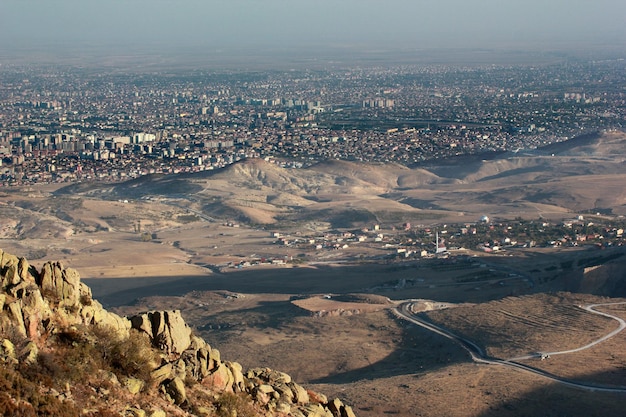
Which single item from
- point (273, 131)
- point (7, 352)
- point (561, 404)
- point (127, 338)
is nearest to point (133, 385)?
point (127, 338)

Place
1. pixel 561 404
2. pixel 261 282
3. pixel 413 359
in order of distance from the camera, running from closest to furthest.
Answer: pixel 561 404 < pixel 413 359 < pixel 261 282

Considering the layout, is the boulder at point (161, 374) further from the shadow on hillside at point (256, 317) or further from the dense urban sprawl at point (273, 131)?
the dense urban sprawl at point (273, 131)

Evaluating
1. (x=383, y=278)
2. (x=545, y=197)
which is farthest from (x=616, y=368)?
(x=545, y=197)

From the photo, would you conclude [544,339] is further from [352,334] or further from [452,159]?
[452,159]

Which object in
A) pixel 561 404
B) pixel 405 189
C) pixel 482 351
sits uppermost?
pixel 561 404

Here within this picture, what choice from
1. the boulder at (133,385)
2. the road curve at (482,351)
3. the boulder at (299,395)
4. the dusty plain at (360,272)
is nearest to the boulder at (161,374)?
the boulder at (133,385)

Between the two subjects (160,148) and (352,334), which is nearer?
(352,334)

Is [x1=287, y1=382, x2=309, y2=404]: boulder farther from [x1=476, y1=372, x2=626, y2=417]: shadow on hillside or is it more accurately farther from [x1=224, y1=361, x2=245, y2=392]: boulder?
[x1=476, y1=372, x2=626, y2=417]: shadow on hillside

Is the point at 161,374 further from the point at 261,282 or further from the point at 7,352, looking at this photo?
the point at 261,282
